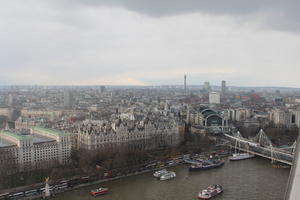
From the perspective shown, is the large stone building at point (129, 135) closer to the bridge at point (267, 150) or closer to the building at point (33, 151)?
the building at point (33, 151)

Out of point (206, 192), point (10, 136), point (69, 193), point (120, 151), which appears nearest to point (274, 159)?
point (206, 192)

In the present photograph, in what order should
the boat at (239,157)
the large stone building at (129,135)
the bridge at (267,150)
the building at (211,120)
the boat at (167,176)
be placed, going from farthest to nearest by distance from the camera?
the building at (211,120) → the large stone building at (129,135) → the boat at (239,157) → the bridge at (267,150) → the boat at (167,176)

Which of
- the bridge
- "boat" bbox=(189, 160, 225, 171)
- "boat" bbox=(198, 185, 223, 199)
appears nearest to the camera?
"boat" bbox=(198, 185, 223, 199)

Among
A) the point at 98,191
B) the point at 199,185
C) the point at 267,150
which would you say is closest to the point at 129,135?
the point at 199,185

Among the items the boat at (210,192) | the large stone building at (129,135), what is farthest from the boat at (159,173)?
the large stone building at (129,135)

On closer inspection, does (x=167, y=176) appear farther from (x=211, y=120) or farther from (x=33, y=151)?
(x=211, y=120)

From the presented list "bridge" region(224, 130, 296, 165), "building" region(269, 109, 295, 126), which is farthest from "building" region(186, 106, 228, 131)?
"building" region(269, 109, 295, 126)

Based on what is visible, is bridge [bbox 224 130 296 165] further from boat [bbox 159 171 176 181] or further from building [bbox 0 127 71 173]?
building [bbox 0 127 71 173]
